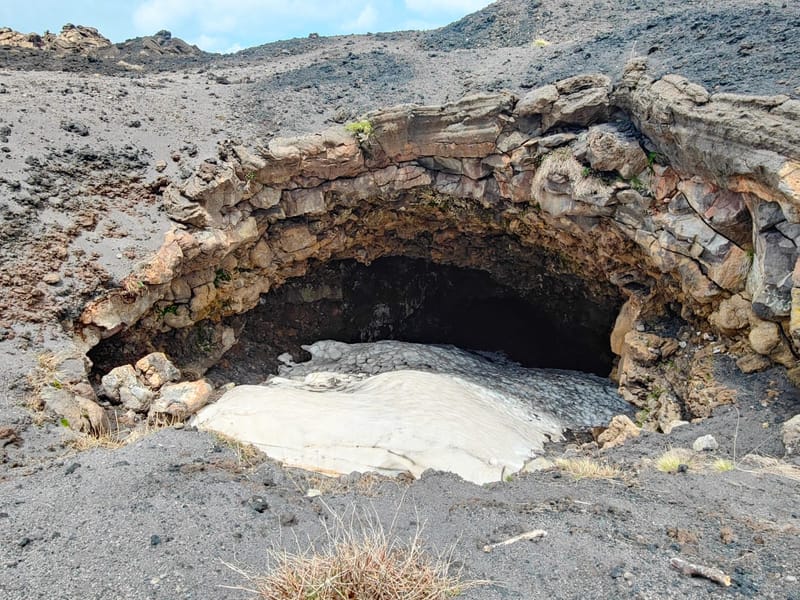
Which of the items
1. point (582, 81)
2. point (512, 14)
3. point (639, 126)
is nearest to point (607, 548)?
point (639, 126)

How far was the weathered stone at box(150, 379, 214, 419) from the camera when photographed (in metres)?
8.09

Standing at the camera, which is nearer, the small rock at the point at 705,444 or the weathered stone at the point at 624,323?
the small rock at the point at 705,444

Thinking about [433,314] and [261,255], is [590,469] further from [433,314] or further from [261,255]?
[433,314]

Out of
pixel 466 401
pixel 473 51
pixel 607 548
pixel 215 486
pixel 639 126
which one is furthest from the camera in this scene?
pixel 473 51

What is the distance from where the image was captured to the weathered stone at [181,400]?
318 inches

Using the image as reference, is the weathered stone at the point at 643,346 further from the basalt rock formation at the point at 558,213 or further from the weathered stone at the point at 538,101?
the weathered stone at the point at 538,101

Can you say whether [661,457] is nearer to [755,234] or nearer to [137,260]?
[755,234]

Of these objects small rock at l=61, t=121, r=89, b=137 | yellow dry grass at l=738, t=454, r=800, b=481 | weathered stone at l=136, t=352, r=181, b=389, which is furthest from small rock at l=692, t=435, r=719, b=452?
small rock at l=61, t=121, r=89, b=137

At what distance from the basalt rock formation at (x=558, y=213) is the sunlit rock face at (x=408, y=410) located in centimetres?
177

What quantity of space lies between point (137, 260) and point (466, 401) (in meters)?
6.40

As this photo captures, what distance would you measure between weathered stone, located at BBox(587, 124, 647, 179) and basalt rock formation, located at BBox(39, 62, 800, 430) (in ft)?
0.10

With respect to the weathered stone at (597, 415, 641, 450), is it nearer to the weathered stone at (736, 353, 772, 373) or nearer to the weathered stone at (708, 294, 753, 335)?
the weathered stone at (736, 353, 772, 373)

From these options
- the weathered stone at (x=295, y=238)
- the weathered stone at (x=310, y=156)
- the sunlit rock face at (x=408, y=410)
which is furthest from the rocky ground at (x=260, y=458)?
the weathered stone at (x=295, y=238)

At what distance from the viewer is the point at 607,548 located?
11.7ft
